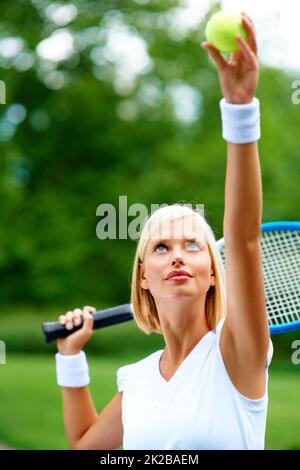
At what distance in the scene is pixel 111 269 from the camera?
57.5 feet

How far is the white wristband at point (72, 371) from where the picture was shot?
246 centimetres

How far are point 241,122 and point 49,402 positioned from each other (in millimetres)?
8251

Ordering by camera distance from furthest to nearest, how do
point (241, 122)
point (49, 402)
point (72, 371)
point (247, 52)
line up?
point (49, 402), point (72, 371), point (241, 122), point (247, 52)

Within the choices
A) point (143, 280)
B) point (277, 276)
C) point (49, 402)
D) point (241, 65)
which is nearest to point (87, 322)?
point (143, 280)

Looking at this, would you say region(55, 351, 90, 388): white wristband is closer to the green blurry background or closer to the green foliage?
the green blurry background

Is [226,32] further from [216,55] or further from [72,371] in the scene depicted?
[72,371]

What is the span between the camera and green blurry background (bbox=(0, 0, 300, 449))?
51.6 ft

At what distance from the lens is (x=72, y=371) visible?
246 cm

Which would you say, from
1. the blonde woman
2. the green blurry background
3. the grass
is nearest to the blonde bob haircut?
the blonde woman

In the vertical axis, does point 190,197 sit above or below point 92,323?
above

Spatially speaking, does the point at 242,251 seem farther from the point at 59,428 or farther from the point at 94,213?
the point at 94,213

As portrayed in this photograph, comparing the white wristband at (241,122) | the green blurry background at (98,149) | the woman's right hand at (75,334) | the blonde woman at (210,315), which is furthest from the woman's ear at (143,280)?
the green blurry background at (98,149)

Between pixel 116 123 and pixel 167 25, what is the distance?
2.31 metres

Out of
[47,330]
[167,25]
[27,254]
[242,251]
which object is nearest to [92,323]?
[47,330]
